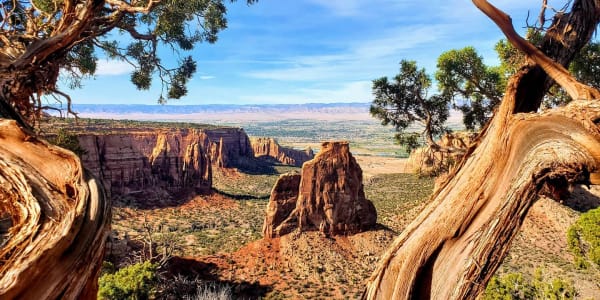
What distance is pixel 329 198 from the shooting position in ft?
102

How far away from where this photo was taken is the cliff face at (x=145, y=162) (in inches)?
1983

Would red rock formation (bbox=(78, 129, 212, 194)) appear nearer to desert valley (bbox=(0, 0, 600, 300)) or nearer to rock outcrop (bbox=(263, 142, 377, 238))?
desert valley (bbox=(0, 0, 600, 300))

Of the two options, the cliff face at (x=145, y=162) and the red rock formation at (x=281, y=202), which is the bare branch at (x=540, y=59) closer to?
the red rock formation at (x=281, y=202)

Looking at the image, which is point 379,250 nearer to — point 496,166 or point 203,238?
point 203,238

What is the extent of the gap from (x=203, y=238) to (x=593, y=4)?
39393 millimetres

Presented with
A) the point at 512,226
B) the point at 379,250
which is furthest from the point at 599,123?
the point at 379,250

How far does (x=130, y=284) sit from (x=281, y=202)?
15.4m

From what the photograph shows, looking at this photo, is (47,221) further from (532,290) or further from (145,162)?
(145,162)

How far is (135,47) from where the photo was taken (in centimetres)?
986

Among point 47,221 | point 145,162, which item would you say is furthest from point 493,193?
point 145,162

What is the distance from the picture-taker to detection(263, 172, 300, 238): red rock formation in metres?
31.7

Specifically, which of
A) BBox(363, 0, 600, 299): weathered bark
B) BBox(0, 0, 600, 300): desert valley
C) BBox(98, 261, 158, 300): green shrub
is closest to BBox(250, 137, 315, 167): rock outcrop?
BBox(0, 0, 600, 300): desert valley

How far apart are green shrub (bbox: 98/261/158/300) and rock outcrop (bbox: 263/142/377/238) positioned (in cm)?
1317

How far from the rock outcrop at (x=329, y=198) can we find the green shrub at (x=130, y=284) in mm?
13171
